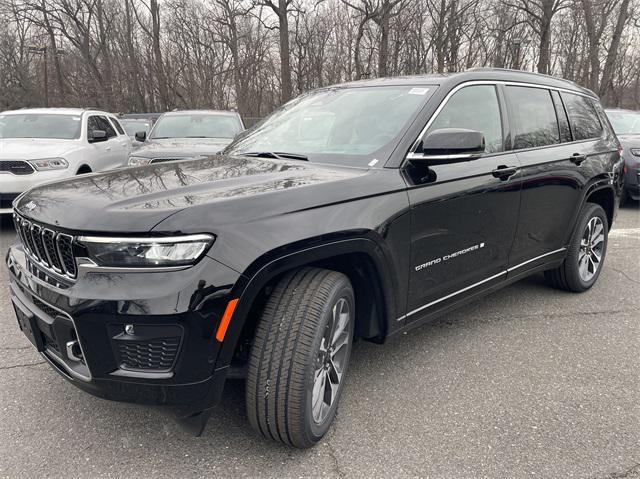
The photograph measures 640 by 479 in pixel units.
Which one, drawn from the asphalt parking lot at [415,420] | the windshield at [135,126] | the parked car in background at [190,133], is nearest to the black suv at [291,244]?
the asphalt parking lot at [415,420]

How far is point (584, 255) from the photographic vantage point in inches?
179

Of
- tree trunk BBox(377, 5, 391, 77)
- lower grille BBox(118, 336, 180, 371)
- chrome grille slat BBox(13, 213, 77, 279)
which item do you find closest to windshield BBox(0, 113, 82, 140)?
chrome grille slat BBox(13, 213, 77, 279)

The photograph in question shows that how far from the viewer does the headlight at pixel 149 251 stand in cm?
188

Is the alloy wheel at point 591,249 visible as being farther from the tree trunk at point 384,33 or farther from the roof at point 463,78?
the tree trunk at point 384,33

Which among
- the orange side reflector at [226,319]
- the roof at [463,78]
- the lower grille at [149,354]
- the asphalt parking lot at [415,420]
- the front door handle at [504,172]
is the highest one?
the roof at [463,78]

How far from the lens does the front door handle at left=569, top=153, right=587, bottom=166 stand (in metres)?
4.01

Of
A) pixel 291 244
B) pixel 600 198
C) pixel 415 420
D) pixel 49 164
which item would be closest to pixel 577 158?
pixel 600 198

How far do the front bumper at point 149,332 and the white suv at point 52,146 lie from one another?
17.0 feet

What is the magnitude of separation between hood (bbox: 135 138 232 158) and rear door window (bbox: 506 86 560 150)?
157 inches

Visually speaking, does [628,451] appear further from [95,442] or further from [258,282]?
[95,442]

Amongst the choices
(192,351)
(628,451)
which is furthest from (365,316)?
(628,451)

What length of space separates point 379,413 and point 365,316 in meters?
0.51

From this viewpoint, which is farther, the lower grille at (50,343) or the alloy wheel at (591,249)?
the alloy wheel at (591,249)

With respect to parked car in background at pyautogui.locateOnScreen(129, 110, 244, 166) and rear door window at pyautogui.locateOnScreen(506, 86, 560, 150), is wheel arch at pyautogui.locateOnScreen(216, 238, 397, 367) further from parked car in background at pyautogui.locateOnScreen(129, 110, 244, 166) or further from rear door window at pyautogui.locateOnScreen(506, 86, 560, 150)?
parked car in background at pyautogui.locateOnScreen(129, 110, 244, 166)
